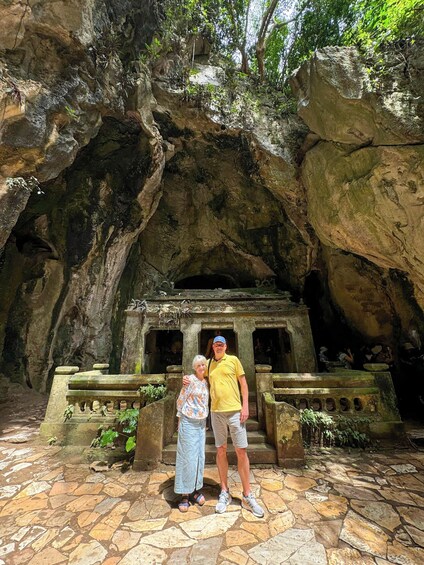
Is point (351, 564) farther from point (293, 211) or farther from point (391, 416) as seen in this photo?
point (293, 211)

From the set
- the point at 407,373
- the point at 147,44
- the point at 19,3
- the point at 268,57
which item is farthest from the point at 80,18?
the point at 407,373

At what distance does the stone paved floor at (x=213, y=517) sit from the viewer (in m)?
2.59

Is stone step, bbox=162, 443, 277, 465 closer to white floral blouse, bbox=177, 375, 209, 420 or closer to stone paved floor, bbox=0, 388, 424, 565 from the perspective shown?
stone paved floor, bbox=0, 388, 424, 565

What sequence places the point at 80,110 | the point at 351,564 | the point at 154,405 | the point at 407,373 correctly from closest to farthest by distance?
the point at 351,564 → the point at 154,405 → the point at 80,110 → the point at 407,373

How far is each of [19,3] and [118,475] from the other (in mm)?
9758

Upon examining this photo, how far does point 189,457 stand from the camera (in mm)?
3330

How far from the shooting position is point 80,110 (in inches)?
293

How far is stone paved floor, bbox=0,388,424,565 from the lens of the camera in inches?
102

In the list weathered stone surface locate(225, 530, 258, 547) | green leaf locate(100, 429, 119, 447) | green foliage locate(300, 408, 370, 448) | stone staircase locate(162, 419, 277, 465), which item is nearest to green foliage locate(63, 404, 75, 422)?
green leaf locate(100, 429, 119, 447)

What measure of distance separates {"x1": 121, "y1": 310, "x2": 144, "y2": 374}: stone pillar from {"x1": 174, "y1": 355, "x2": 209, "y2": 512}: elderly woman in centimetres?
633

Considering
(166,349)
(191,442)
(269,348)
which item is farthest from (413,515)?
(166,349)

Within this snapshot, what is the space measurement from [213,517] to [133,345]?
7275 mm

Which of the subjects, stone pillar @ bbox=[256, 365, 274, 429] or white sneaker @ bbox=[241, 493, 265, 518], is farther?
stone pillar @ bbox=[256, 365, 274, 429]

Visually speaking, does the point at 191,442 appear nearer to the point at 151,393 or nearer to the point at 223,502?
the point at 223,502
